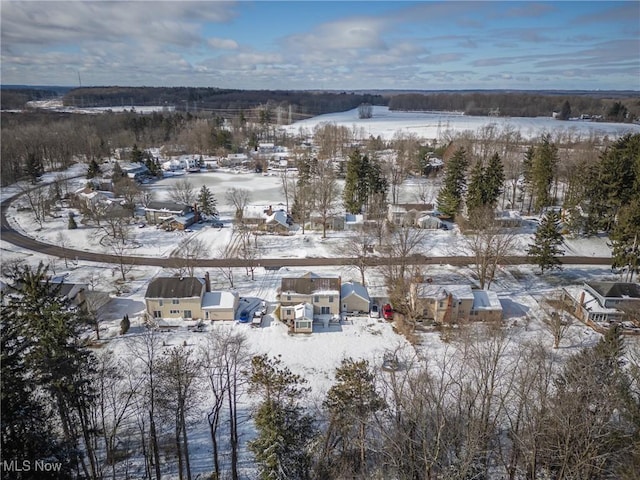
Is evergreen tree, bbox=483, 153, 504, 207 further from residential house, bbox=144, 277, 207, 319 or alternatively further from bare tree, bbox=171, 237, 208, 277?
residential house, bbox=144, 277, 207, 319

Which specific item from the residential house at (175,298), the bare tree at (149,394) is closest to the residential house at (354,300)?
the residential house at (175,298)

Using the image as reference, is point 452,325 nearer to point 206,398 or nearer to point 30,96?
point 206,398

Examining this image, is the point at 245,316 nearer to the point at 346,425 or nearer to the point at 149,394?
the point at 149,394

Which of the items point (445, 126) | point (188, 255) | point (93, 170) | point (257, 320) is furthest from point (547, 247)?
point (445, 126)

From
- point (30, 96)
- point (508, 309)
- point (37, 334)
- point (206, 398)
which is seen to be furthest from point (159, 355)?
point (30, 96)

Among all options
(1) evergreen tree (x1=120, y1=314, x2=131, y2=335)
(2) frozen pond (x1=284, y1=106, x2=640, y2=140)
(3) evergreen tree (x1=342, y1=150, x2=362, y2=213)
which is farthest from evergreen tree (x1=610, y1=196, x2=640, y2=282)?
(2) frozen pond (x1=284, y1=106, x2=640, y2=140)

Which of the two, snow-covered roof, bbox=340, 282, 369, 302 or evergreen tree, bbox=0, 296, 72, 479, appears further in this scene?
snow-covered roof, bbox=340, 282, 369, 302

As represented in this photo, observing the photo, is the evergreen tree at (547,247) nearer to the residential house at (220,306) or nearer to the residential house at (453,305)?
the residential house at (453,305)
